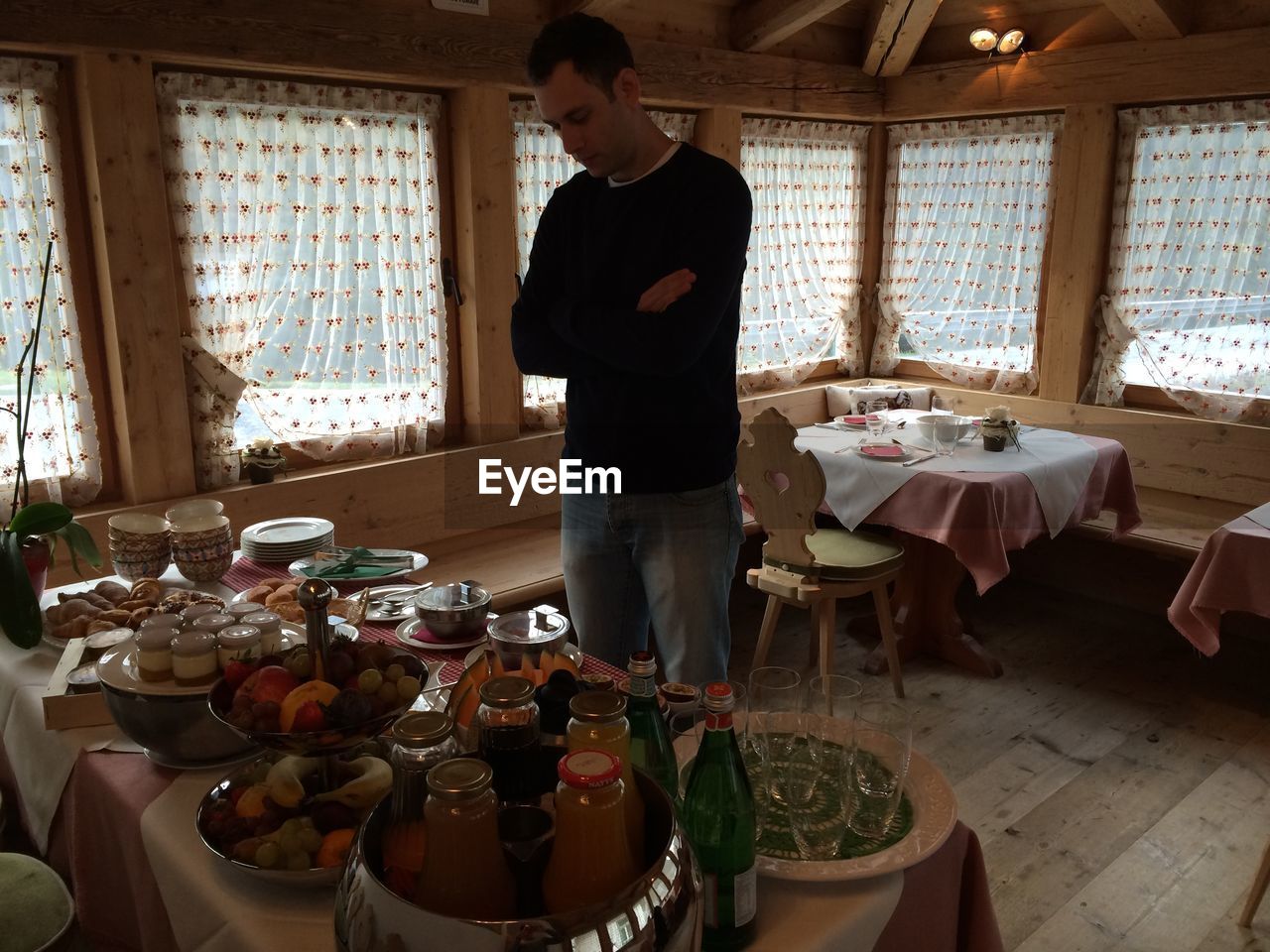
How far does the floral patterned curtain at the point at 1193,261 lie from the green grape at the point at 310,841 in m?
3.95

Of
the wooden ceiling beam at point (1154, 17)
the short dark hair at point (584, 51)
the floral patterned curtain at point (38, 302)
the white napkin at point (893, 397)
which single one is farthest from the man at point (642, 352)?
the white napkin at point (893, 397)

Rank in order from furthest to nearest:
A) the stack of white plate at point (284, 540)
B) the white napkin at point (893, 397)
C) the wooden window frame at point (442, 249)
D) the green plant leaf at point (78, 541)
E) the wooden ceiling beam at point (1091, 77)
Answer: the white napkin at point (893, 397) < the wooden ceiling beam at point (1091, 77) < the wooden window frame at point (442, 249) < the stack of white plate at point (284, 540) < the green plant leaf at point (78, 541)

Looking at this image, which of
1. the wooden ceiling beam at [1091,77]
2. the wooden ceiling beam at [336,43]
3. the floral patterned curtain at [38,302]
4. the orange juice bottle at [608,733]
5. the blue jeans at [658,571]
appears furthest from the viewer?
the wooden ceiling beam at [1091,77]

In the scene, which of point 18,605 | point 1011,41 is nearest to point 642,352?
point 18,605

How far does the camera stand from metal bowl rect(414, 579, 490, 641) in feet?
5.66

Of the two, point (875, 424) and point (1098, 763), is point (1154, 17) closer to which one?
point (875, 424)

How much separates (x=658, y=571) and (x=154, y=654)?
874 millimetres

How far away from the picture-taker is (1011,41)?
167 inches

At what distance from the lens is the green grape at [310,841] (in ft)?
3.45

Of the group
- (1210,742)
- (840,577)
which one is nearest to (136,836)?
(840,577)

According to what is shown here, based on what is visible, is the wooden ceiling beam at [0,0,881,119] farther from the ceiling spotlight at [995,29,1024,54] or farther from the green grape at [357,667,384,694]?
the green grape at [357,667,384,694]

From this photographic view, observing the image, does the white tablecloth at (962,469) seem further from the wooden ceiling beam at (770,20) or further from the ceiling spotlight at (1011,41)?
the ceiling spotlight at (1011,41)

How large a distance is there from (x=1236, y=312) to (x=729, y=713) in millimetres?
3776

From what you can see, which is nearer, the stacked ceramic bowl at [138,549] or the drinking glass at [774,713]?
the drinking glass at [774,713]
